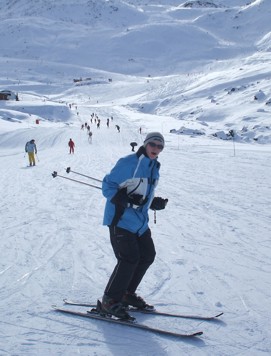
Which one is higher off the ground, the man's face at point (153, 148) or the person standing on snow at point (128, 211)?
the man's face at point (153, 148)

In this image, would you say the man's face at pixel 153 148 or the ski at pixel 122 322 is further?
the man's face at pixel 153 148

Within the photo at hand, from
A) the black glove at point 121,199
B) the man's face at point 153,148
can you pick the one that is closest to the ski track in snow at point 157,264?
the black glove at point 121,199

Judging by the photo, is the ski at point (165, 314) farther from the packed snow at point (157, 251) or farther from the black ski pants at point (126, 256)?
the black ski pants at point (126, 256)

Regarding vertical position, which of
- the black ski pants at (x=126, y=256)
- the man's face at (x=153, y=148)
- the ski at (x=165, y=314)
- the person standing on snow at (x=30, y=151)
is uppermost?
the person standing on snow at (x=30, y=151)

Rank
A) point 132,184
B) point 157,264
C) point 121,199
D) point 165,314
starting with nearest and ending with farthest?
point 121,199 < point 132,184 < point 165,314 < point 157,264

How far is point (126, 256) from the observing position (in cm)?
421

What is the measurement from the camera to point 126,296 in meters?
4.62

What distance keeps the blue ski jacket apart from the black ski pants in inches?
2.9

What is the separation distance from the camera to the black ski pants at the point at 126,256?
4219 mm

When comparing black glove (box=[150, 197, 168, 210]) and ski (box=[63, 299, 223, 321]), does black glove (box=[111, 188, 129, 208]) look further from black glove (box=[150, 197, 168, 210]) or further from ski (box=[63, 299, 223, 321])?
ski (box=[63, 299, 223, 321])

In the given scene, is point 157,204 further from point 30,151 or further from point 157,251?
point 30,151

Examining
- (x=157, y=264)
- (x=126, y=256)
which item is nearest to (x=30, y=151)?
(x=157, y=264)

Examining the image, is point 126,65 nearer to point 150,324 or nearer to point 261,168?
point 261,168

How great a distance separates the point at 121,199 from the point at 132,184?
20 cm
